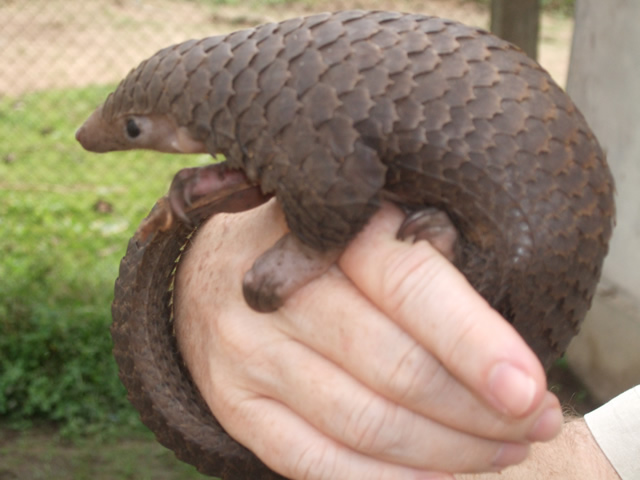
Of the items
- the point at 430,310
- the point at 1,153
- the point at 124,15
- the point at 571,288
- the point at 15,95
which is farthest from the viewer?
the point at 124,15

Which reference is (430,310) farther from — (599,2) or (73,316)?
(73,316)

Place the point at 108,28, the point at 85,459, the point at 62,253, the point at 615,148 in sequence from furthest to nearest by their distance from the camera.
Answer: the point at 108,28 → the point at 62,253 → the point at 85,459 → the point at 615,148

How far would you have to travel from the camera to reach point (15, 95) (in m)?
5.45

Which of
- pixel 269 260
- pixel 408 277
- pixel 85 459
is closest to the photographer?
pixel 408 277

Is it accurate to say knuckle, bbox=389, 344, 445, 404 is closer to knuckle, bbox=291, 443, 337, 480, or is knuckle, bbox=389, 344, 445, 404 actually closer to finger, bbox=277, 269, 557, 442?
finger, bbox=277, 269, 557, 442

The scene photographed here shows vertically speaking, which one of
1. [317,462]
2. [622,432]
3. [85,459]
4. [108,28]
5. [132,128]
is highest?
[132,128]

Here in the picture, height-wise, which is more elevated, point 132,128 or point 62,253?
point 132,128

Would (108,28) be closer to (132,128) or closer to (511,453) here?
(132,128)

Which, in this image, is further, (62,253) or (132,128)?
(62,253)

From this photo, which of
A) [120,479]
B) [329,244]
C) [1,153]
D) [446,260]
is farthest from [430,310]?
[1,153]

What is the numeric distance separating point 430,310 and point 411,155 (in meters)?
0.24

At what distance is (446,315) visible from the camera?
992mm

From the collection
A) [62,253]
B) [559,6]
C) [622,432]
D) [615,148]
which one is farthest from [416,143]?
[559,6]

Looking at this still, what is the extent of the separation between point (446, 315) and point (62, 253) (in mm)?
3454
